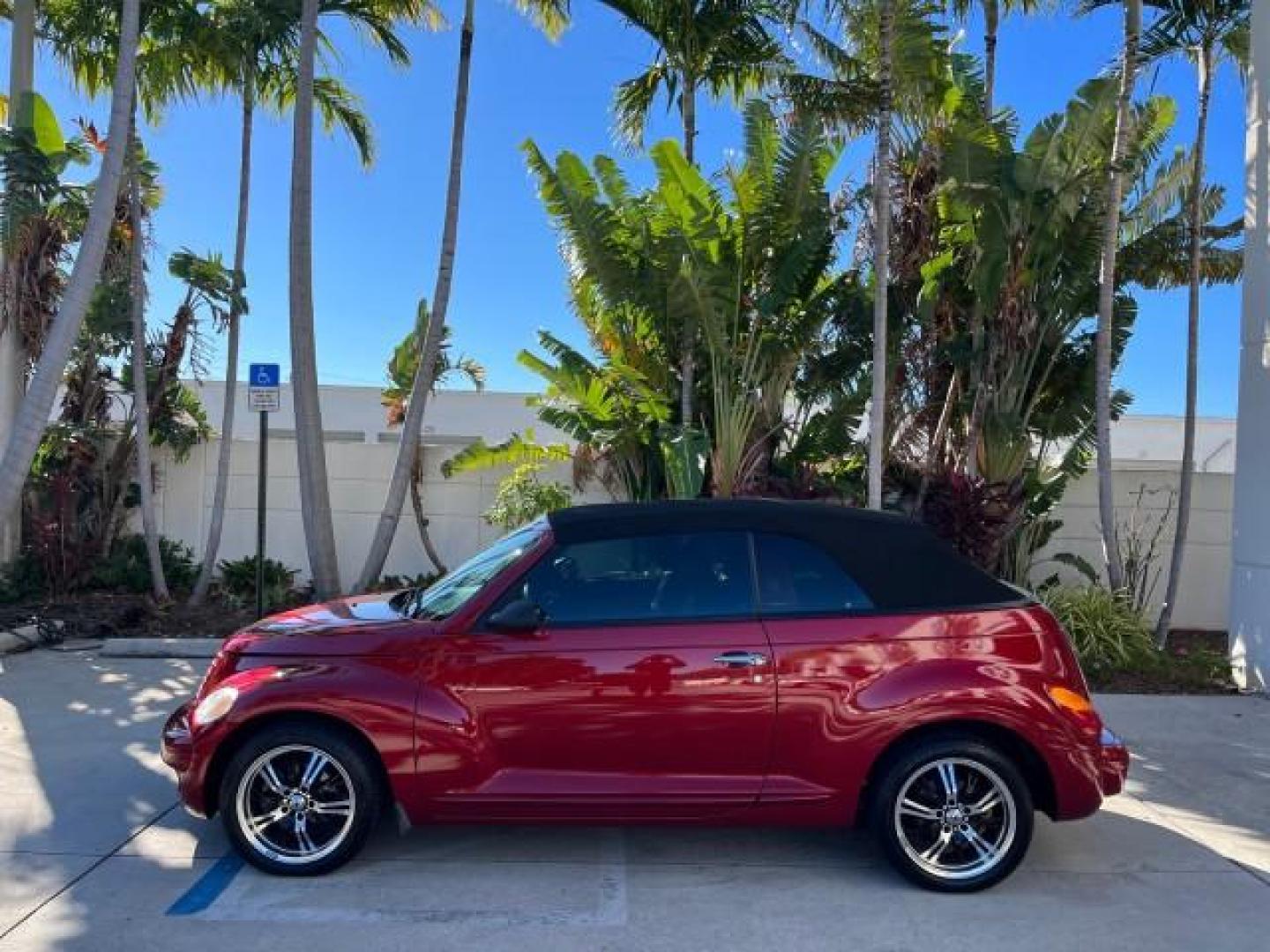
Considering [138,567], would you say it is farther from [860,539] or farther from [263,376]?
[860,539]

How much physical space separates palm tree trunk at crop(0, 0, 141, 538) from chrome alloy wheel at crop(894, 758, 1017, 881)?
7.55 metres

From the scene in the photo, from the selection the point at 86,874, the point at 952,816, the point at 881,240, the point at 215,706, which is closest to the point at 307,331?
the point at 881,240

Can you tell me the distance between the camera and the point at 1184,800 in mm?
5578

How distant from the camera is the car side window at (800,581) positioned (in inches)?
171

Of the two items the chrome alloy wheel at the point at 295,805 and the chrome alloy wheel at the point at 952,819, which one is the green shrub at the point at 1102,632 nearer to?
the chrome alloy wheel at the point at 952,819

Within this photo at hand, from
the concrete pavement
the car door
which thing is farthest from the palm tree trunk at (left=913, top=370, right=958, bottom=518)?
the car door

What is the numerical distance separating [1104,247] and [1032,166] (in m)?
1.05

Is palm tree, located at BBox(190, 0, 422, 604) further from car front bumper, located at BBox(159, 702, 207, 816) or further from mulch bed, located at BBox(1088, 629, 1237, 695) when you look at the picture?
mulch bed, located at BBox(1088, 629, 1237, 695)

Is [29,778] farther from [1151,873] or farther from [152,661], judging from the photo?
[1151,873]

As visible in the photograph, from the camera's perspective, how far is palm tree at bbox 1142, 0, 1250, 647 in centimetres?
941

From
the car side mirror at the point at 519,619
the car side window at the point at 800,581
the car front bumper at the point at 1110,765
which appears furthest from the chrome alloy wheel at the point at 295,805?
the car front bumper at the point at 1110,765

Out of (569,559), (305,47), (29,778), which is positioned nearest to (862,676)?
(569,559)

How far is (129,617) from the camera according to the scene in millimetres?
9695

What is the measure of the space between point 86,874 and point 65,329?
5.37 meters
